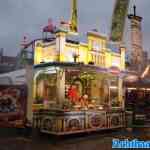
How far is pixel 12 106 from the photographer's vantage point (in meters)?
13.2

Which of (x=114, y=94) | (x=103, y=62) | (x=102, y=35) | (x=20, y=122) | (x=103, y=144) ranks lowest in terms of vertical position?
(x=103, y=144)

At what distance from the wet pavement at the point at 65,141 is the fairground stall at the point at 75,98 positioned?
42cm

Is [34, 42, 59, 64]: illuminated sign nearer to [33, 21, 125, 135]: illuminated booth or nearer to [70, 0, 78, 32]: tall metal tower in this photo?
[33, 21, 125, 135]: illuminated booth

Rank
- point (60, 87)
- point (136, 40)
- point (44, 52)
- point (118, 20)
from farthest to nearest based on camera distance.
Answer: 1. point (136, 40)
2. point (118, 20)
3. point (44, 52)
4. point (60, 87)

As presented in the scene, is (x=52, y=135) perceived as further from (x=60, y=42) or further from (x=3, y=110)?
(x=60, y=42)

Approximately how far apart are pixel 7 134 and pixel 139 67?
17201 millimetres

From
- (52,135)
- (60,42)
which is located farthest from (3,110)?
(60,42)

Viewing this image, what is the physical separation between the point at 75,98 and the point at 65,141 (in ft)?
9.09

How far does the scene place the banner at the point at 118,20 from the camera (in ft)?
56.3

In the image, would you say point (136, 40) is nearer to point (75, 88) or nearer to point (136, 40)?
point (136, 40)

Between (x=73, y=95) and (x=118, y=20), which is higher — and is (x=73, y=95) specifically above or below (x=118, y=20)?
below

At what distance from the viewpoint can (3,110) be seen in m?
13.1

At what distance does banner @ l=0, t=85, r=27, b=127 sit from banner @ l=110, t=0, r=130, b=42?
23.7ft

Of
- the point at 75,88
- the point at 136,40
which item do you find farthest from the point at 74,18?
the point at 136,40
